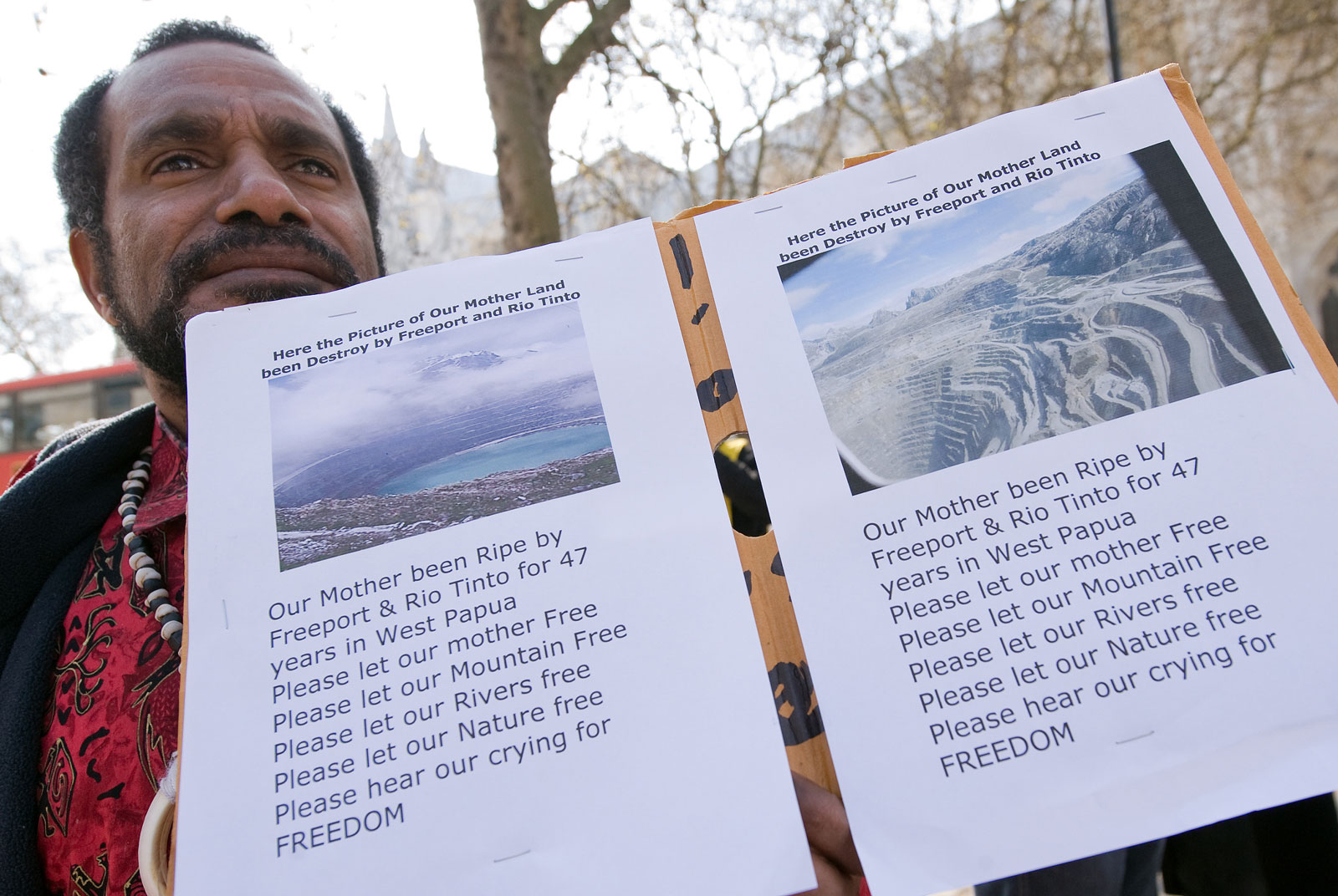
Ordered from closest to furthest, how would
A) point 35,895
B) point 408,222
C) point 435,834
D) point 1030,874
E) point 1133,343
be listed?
point 435,834 → point 1133,343 → point 35,895 → point 1030,874 → point 408,222

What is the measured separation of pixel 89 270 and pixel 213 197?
0.41m

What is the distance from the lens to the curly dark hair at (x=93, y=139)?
1.33 metres

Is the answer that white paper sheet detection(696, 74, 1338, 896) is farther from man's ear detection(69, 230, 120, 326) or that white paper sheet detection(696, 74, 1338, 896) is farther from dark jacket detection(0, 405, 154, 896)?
man's ear detection(69, 230, 120, 326)

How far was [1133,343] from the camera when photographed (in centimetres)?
73

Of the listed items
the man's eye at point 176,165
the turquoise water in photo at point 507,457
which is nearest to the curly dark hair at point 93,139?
the man's eye at point 176,165

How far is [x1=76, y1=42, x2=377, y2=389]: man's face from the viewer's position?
3.70 ft

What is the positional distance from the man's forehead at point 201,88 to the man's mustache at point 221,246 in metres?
0.24

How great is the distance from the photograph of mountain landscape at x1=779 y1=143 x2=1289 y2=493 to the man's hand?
0.88ft

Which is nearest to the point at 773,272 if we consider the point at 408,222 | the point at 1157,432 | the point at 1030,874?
the point at 1157,432

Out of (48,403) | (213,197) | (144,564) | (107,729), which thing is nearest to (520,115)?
(213,197)

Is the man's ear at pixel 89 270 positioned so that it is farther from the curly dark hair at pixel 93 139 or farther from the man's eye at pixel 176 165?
the man's eye at pixel 176 165

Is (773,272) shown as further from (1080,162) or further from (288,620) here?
(288,620)

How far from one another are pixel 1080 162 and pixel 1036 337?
0.21 metres

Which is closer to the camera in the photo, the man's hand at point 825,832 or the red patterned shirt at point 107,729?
the man's hand at point 825,832
